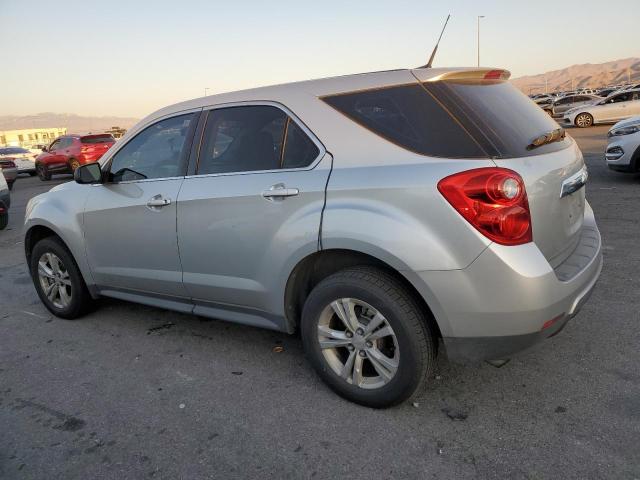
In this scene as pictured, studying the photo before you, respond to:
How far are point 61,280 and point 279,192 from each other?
2.64 metres

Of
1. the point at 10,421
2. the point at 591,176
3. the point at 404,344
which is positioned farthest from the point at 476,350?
the point at 591,176

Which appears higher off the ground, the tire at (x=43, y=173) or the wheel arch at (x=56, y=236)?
the wheel arch at (x=56, y=236)

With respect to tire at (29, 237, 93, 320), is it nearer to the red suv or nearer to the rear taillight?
the rear taillight

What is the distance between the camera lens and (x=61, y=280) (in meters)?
4.42

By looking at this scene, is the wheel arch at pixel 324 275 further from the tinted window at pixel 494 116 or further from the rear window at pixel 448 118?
the tinted window at pixel 494 116

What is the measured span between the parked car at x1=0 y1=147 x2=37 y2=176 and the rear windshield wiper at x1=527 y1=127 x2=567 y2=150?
2400 centimetres

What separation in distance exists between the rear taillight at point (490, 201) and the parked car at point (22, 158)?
24.1 meters

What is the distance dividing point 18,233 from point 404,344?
8710mm

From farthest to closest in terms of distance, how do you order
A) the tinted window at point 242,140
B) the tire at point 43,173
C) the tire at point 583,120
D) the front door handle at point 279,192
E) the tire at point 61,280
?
the tire at point 583,120 → the tire at point 43,173 → the tire at point 61,280 → the tinted window at point 242,140 → the front door handle at point 279,192

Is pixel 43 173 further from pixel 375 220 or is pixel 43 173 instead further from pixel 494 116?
pixel 494 116

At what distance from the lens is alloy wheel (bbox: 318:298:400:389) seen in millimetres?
2660

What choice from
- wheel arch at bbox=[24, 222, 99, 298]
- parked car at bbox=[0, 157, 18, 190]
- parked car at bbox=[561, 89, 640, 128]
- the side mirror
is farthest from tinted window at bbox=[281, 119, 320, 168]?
parked car at bbox=[561, 89, 640, 128]

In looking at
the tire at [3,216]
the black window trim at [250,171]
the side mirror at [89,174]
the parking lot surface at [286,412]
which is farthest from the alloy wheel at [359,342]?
the tire at [3,216]

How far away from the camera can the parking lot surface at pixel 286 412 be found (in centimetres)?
235
